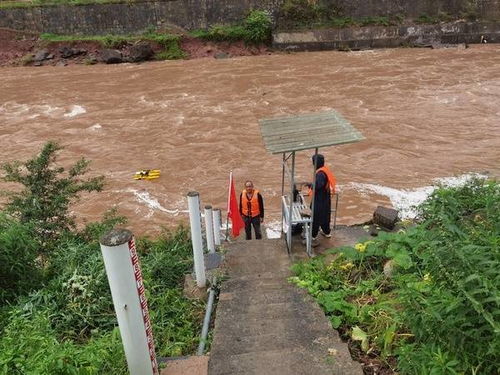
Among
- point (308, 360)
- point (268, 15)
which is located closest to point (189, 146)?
point (308, 360)

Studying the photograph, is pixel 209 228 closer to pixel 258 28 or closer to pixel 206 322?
pixel 206 322

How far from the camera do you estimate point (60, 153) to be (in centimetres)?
1477

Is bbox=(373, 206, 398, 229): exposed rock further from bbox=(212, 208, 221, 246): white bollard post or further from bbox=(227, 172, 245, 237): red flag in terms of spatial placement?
bbox=(212, 208, 221, 246): white bollard post

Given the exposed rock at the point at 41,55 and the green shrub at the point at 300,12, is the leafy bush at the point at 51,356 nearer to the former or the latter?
the exposed rock at the point at 41,55

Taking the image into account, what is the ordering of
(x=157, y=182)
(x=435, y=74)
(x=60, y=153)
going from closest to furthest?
(x=157, y=182) → (x=60, y=153) → (x=435, y=74)

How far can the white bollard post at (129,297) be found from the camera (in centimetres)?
283

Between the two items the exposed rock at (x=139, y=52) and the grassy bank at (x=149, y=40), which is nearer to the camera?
the exposed rock at (x=139, y=52)

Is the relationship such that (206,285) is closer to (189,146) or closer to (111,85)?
(189,146)

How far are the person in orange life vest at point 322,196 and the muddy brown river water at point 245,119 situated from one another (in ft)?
12.6

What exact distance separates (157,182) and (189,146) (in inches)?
101

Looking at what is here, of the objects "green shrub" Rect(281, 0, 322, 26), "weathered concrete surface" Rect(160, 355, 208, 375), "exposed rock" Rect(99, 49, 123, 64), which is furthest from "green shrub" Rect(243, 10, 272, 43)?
"weathered concrete surface" Rect(160, 355, 208, 375)

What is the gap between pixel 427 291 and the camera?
3.57 meters

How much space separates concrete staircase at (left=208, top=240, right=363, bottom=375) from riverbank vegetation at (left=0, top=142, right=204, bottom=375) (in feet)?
1.48

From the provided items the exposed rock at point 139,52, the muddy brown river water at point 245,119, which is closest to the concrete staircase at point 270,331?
the muddy brown river water at point 245,119
